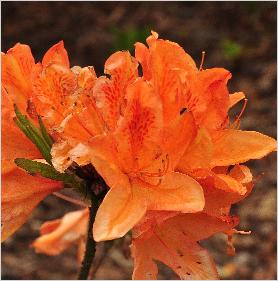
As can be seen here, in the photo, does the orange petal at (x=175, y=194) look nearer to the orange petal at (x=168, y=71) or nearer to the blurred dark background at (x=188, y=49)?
the orange petal at (x=168, y=71)

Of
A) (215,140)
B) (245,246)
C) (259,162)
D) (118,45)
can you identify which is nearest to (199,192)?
(215,140)

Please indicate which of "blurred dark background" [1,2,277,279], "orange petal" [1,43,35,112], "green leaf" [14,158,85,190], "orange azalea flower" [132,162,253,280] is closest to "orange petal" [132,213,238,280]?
"orange azalea flower" [132,162,253,280]

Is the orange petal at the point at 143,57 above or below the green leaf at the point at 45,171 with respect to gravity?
above

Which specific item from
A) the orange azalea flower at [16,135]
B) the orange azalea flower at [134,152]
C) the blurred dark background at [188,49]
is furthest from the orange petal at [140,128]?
the blurred dark background at [188,49]

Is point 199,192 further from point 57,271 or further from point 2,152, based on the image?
point 57,271

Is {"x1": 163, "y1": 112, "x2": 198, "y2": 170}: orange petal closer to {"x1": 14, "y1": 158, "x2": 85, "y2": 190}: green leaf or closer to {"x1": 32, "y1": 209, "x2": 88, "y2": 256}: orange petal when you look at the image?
{"x1": 14, "y1": 158, "x2": 85, "y2": 190}: green leaf

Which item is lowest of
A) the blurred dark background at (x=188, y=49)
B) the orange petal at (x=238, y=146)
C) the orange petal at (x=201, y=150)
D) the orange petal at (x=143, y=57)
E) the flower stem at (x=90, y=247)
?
the blurred dark background at (x=188, y=49)

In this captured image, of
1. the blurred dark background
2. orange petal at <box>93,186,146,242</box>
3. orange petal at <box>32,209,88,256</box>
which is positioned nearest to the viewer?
orange petal at <box>93,186,146,242</box>
